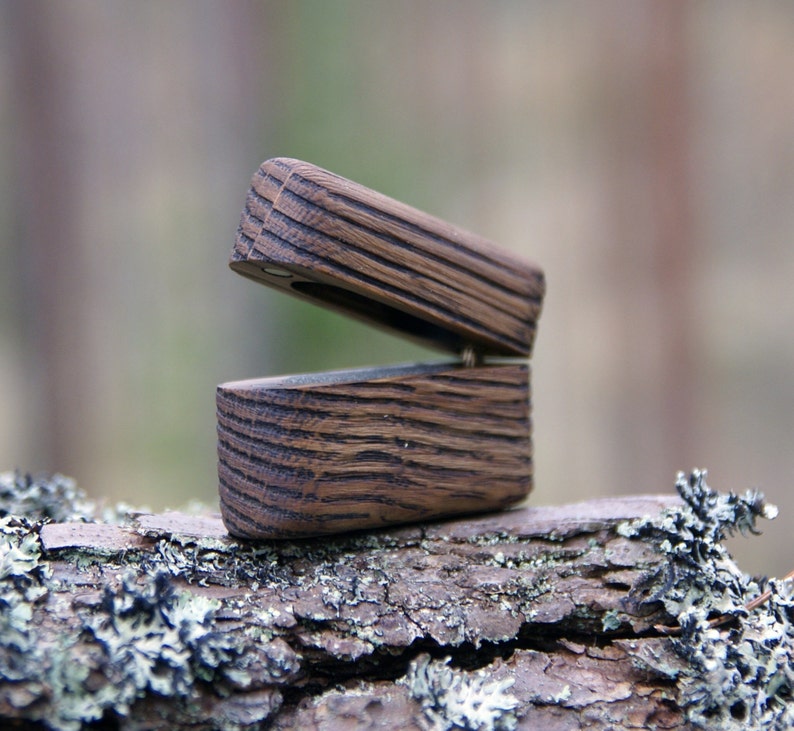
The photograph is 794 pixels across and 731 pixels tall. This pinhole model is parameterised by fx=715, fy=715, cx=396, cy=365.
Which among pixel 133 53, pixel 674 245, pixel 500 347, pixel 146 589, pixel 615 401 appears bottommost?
pixel 615 401

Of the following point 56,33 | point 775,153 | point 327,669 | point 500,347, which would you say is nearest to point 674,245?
point 775,153

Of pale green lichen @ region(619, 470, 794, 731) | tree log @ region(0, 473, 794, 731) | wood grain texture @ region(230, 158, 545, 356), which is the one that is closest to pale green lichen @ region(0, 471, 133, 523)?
Result: tree log @ region(0, 473, 794, 731)

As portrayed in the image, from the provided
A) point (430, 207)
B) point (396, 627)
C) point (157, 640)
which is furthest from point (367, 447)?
point (430, 207)

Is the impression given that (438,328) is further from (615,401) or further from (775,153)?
(775,153)

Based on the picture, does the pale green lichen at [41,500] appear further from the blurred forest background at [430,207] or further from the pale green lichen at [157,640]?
the blurred forest background at [430,207]

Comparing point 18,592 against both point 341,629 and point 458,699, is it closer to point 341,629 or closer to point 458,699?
point 341,629

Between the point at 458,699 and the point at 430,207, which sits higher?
the point at 430,207

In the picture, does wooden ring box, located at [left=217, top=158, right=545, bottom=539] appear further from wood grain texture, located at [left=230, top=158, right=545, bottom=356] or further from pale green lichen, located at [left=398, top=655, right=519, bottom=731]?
pale green lichen, located at [left=398, top=655, right=519, bottom=731]
